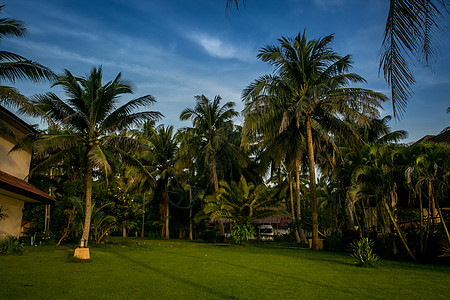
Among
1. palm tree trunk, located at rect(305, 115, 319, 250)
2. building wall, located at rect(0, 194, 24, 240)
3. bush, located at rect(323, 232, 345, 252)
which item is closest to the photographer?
building wall, located at rect(0, 194, 24, 240)

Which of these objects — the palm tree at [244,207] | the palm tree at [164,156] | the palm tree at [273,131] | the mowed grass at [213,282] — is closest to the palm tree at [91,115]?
the mowed grass at [213,282]

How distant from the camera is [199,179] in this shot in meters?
33.7

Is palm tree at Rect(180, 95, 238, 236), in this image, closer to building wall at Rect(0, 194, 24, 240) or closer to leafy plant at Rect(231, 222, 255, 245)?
leafy plant at Rect(231, 222, 255, 245)

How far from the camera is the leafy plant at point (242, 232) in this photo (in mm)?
19891

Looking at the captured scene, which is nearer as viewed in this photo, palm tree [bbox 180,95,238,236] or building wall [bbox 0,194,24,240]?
building wall [bbox 0,194,24,240]

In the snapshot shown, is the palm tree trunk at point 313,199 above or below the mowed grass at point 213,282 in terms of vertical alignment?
above

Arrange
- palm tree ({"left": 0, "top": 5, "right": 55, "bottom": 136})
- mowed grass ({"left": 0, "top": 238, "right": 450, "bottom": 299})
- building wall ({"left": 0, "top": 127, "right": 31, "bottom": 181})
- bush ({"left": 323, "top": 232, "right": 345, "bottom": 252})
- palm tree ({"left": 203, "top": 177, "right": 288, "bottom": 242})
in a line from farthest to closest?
palm tree ({"left": 203, "top": 177, "right": 288, "bottom": 242}) → bush ({"left": 323, "top": 232, "right": 345, "bottom": 252}) → building wall ({"left": 0, "top": 127, "right": 31, "bottom": 181}) → palm tree ({"left": 0, "top": 5, "right": 55, "bottom": 136}) → mowed grass ({"left": 0, "top": 238, "right": 450, "bottom": 299})

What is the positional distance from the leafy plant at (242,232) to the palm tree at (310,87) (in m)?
4.29

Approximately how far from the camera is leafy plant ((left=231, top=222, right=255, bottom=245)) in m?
19.9

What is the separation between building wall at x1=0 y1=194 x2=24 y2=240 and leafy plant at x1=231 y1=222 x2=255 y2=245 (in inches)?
469

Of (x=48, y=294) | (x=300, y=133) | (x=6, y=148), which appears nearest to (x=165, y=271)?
(x=48, y=294)

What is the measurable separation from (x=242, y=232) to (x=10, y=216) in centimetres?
1255

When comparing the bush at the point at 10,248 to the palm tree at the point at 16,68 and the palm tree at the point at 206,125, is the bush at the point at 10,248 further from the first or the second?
the palm tree at the point at 206,125

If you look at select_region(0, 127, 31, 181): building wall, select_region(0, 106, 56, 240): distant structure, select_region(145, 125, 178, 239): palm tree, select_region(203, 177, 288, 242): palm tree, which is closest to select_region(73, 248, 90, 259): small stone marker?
select_region(0, 106, 56, 240): distant structure
